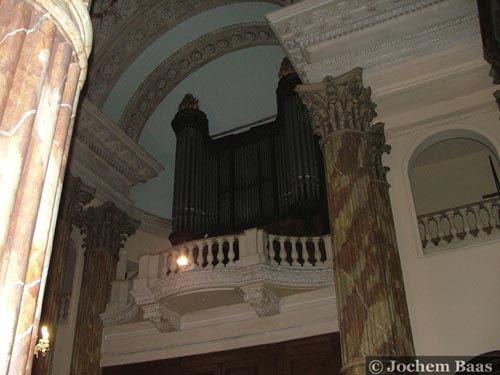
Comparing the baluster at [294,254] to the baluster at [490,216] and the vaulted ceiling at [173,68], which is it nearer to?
the baluster at [490,216]

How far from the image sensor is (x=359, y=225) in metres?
7.42

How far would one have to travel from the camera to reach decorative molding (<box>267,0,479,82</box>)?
8492 mm

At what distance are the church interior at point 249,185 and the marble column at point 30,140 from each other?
0.03 feet

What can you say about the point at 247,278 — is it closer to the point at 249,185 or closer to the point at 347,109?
the point at 249,185

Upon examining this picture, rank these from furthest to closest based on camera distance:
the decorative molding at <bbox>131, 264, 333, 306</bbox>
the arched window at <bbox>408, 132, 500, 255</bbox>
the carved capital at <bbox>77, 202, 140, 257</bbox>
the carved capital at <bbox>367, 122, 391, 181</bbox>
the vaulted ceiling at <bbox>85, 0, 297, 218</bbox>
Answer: the vaulted ceiling at <bbox>85, 0, 297, 218</bbox>, the carved capital at <bbox>77, 202, 140, 257</bbox>, the arched window at <bbox>408, 132, 500, 255</bbox>, the decorative molding at <bbox>131, 264, 333, 306</bbox>, the carved capital at <bbox>367, 122, 391, 181</bbox>

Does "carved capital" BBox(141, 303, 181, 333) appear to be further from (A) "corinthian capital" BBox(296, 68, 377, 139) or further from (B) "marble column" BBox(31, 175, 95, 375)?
(A) "corinthian capital" BBox(296, 68, 377, 139)

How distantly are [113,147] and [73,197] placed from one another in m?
1.68

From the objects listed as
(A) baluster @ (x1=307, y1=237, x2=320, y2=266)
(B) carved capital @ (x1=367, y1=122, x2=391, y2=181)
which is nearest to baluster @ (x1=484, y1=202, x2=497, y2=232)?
(B) carved capital @ (x1=367, y1=122, x2=391, y2=181)

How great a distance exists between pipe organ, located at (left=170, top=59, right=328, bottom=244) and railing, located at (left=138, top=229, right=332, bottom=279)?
611mm

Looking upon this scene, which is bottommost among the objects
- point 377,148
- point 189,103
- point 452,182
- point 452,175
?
point 377,148

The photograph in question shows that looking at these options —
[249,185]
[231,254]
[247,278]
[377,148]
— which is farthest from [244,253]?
[377,148]

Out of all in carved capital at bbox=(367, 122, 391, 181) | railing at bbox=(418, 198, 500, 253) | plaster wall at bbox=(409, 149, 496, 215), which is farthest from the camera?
plaster wall at bbox=(409, 149, 496, 215)

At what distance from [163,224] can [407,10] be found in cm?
737

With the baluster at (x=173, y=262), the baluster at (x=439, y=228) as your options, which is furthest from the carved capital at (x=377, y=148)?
the baluster at (x=173, y=262)
